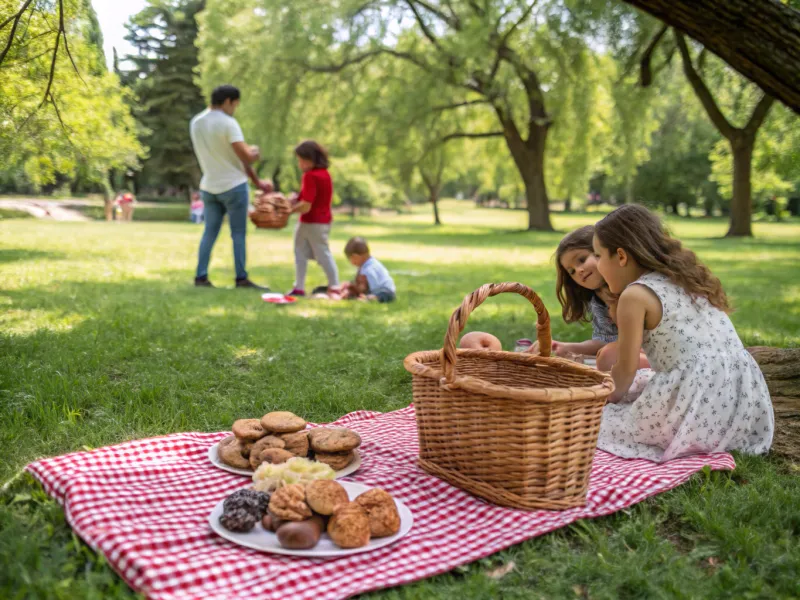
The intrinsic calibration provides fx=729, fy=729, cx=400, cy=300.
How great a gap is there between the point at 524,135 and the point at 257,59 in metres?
9.75

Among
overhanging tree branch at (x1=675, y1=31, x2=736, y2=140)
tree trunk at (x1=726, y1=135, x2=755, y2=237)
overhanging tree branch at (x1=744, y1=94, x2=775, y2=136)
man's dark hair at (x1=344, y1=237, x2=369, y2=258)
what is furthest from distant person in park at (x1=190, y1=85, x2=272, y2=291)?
tree trunk at (x1=726, y1=135, x2=755, y2=237)

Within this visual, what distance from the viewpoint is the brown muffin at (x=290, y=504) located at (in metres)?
2.29

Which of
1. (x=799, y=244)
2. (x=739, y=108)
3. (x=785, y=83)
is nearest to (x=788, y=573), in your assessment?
(x=785, y=83)

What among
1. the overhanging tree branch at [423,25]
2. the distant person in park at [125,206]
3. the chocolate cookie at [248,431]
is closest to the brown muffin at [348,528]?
the chocolate cookie at [248,431]

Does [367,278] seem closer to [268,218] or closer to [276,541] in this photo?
[268,218]

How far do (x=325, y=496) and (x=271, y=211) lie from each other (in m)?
5.40

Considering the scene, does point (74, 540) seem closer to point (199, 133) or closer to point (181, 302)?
point (181, 302)

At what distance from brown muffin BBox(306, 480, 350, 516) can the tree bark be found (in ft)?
9.54

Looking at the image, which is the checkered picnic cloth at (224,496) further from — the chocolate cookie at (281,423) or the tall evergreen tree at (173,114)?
the tall evergreen tree at (173,114)

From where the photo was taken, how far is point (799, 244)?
65.5ft

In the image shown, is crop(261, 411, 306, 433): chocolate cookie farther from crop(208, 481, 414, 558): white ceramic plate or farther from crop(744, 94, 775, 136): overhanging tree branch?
crop(744, 94, 775, 136): overhanging tree branch

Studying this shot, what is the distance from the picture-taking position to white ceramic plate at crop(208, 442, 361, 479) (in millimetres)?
2842

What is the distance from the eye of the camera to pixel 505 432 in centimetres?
261

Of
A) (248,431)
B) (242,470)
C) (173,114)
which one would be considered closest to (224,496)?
(242,470)
